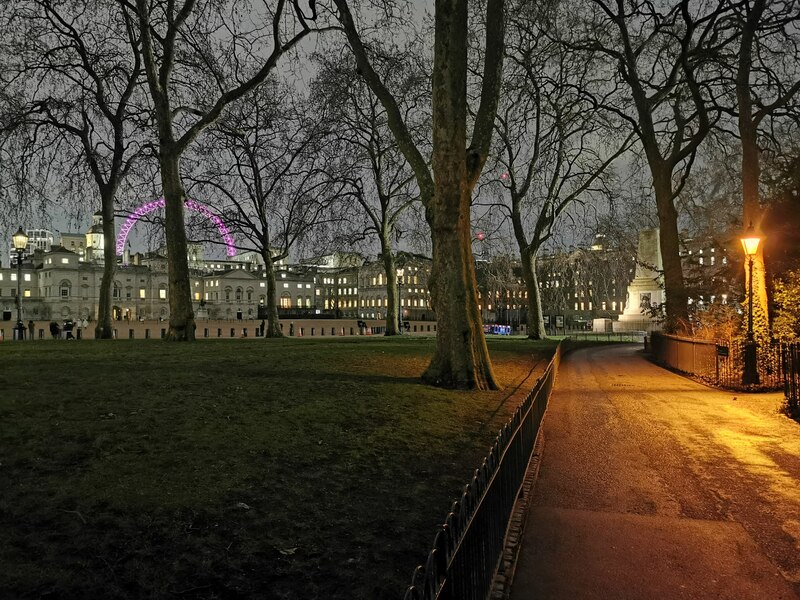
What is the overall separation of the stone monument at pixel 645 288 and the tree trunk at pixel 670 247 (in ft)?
62.6

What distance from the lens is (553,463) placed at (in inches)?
306

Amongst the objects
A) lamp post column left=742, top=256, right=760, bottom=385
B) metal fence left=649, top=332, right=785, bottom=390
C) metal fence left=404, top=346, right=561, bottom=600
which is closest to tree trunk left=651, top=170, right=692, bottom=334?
metal fence left=649, top=332, right=785, bottom=390

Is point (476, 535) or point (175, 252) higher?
point (175, 252)

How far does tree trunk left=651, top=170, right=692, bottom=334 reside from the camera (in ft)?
78.2

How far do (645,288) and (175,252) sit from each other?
1451 inches

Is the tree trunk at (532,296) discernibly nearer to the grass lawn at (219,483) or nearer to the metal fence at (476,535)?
the grass lawn at (219,483)

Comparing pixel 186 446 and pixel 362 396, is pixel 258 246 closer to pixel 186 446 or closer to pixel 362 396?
pixel 362 396

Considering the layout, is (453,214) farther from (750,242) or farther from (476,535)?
(476,535)

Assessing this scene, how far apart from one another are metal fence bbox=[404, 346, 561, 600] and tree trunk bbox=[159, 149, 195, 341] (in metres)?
17.6

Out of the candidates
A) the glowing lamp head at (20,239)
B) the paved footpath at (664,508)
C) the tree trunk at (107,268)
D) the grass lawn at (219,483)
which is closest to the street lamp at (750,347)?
the paved footpath at (664,508)

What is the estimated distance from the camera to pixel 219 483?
534cm

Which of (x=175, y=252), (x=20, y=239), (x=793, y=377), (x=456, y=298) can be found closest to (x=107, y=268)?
(x=20, y=239)

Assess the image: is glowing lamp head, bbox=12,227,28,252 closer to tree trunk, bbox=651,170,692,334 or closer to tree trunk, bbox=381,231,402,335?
tree trunk, bbox=381,231,402,335

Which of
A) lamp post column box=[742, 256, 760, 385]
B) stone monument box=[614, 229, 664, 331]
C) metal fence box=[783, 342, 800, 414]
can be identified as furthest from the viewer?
stone monument box=[614, 229, 664, 331]
